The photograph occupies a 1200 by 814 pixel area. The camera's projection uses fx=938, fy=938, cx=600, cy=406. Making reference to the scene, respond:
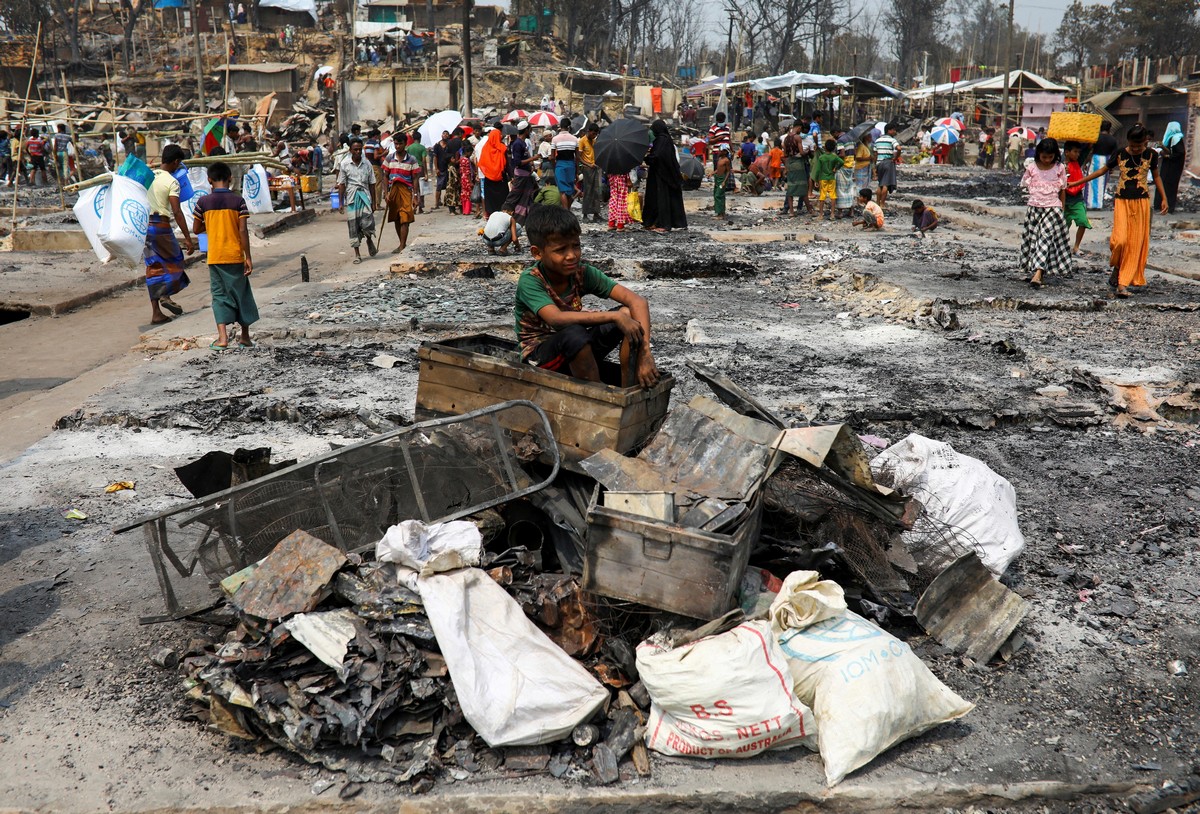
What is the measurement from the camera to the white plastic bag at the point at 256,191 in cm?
1709

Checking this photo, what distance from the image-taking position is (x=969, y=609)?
3219mm

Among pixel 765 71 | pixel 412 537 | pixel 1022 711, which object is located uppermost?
pixel 765 71

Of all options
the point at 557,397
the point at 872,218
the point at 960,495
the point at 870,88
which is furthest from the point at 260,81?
the point at 960,495

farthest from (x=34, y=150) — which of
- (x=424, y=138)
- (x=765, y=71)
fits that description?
(x=765, y=71)

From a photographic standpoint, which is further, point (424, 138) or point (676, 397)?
point (424, 138)

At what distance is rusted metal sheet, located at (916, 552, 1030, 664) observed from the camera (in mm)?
3152

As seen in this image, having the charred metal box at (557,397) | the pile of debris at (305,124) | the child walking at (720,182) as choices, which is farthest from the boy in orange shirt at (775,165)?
the charred metal box at (557,397)

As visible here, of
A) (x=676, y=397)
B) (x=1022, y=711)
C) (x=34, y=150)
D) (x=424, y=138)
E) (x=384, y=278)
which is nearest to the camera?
(x=1022, y=711)

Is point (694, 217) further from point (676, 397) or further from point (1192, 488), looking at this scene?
point (1192, 488)

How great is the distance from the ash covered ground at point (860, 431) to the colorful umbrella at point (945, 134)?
23.6m

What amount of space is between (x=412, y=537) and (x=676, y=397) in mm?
3136

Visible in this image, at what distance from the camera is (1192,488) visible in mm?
4504

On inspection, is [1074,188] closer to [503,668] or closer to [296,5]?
[503,668]

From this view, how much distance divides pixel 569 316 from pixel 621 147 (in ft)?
36.7
